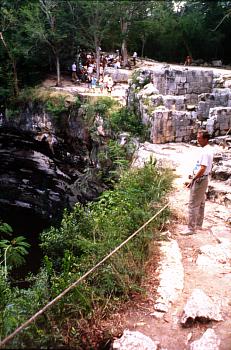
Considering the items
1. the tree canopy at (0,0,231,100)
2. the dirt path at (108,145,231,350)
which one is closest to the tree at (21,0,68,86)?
the tree canopy at (0,0,231,100)

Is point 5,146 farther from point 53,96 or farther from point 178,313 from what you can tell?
point 178,313

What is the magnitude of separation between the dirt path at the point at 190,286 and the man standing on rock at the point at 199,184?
0.68ft

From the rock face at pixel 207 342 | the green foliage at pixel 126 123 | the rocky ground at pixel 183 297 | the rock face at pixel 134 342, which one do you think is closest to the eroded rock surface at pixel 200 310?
the rocky ground at pixel 183 297

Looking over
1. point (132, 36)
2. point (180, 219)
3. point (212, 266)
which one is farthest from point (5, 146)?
point (212, 266)

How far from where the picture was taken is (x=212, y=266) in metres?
5.30

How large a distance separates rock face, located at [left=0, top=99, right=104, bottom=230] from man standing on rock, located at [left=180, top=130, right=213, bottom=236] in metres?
10.3

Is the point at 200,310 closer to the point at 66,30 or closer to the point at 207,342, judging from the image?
the point at 207,342

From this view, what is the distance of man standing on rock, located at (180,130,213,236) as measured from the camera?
584 centimetres

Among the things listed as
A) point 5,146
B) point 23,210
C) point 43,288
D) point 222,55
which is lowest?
point 23,210

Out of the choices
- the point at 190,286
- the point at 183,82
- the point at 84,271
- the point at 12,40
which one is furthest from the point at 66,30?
the point at 190,286

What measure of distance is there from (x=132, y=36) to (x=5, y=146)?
12854 millimetres

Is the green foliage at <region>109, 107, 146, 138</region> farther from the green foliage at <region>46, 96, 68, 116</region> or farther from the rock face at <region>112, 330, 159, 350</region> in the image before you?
the rock face at <region>112, 330, 159, 350</region>

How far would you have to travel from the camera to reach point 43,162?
2122 centimetres

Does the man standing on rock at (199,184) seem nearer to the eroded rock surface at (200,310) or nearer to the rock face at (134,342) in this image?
the eroded rock surface at (200,310)
